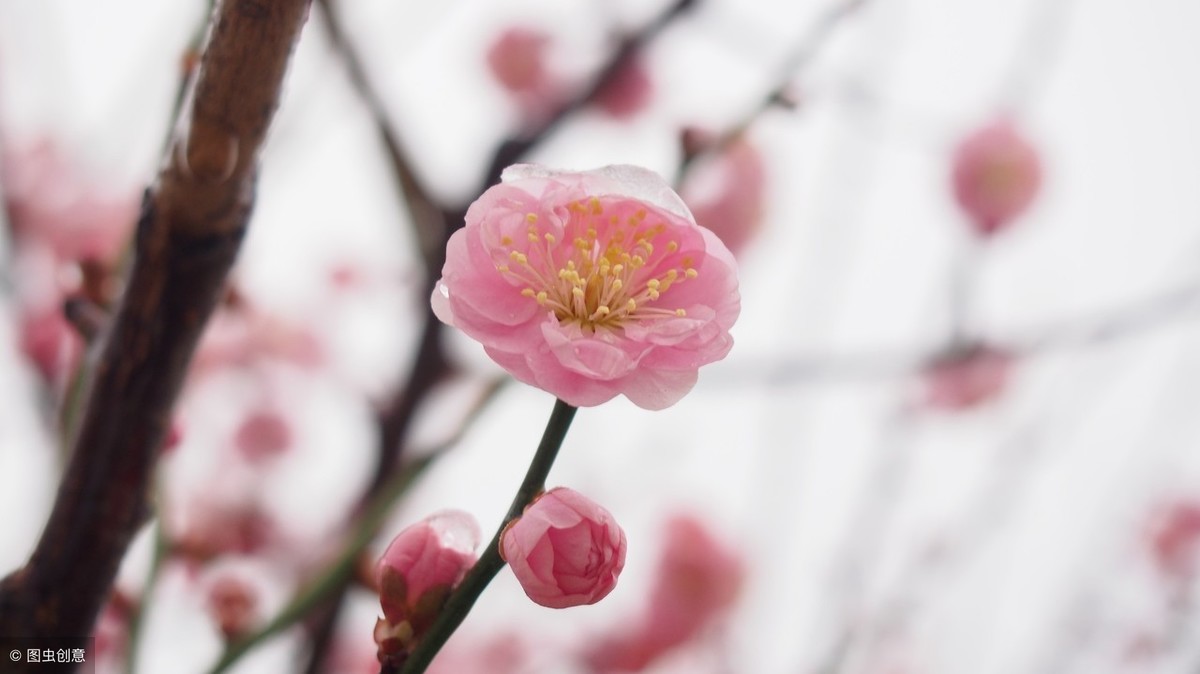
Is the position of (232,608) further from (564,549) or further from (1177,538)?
(1177,538)

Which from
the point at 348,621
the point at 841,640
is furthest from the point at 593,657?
the point at 348,621

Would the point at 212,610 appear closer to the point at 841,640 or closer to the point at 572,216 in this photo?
the point at 572,216

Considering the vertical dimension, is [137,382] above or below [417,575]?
above

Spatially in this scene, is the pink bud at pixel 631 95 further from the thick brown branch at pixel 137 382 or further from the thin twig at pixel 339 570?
the thick brown branch at pixel 137 382

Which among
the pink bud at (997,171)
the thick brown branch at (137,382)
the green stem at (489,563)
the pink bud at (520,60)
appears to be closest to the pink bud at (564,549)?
the green stem at (489,563)

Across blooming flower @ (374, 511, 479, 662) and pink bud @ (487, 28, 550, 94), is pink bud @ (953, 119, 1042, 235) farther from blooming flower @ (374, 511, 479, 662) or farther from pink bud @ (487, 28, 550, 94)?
blooming flower @ (374, 511, 479, 662)

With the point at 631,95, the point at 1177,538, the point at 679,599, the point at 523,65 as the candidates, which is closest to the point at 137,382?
the point at 631,95

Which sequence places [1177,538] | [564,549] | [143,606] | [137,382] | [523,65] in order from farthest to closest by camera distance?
1. [1177,538]
2. [523,65]
3. [143,606]
4. [137,382]
5. [564,549]

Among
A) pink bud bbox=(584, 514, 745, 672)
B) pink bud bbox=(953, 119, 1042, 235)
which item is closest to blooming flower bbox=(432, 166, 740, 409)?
pink bud bbox=(584, 514, 745, 672)
